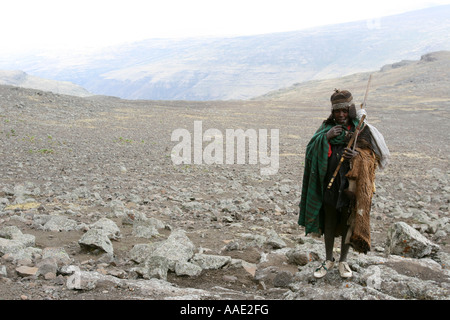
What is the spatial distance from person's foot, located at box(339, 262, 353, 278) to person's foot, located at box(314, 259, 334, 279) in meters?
0.12

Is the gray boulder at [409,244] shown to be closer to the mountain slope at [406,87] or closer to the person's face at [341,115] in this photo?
the person's face at [341,115]

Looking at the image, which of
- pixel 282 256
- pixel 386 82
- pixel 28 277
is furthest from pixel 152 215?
pixel 386 82

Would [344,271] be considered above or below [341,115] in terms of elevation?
below

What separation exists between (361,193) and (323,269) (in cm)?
82

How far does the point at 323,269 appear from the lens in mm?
3762

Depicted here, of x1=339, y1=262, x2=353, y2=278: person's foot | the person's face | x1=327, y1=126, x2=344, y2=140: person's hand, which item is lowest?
x1=339, y1=262, x2=353, y2=278: person's foot

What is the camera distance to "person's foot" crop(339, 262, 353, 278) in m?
3.66

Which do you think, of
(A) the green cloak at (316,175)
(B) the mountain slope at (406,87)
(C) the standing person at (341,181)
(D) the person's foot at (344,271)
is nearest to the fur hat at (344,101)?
(C) the standing person at (341,181)

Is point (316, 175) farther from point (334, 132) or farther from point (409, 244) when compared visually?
point (409, 244)

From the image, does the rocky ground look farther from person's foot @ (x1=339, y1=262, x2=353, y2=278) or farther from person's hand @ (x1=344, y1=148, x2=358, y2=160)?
person's hand @ (x1=344, y1=148, x2=358, y2=160)

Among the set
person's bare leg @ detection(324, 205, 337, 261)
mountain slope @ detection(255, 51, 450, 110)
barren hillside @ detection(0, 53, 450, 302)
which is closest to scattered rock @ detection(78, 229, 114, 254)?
barren hillside @ detection(0, 53, 450, 302)

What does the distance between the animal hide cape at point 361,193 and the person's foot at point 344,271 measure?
0.26 m

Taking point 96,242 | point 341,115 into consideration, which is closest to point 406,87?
point 341,115

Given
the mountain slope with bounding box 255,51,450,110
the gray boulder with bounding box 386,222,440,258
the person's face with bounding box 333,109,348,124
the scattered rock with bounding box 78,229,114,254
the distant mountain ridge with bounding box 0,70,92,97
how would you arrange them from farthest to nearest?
the distant mountain ridge with bounding box 0,70,92,97 < the mountain slope with bounding box 255,51,450,110 < the gray boulder with bounding box 386,222,440,258 < the scattered rock with bounding box 78,229,114,254 < the person's face with bounding box 333,109,348,124
